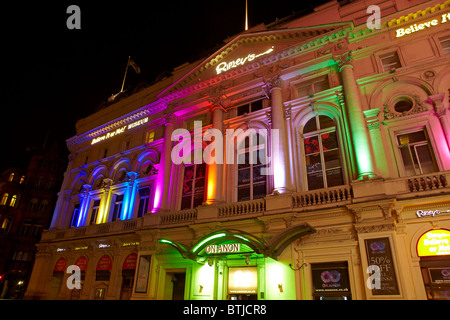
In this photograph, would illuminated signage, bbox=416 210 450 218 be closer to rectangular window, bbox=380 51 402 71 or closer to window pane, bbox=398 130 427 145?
window pane, bbox=398 130 427 145

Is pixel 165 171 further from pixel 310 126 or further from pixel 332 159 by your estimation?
pixel 332 159

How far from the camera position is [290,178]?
1603 centimetres

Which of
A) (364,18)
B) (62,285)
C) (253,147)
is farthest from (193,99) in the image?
(62,285)

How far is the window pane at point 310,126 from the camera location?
1743 cm

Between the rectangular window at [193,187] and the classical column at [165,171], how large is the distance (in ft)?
3.97

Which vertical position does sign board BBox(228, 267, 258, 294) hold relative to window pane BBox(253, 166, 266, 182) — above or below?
below

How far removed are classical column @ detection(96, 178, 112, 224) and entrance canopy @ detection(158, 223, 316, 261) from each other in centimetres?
985

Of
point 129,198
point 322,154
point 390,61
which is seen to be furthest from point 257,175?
point 129,198

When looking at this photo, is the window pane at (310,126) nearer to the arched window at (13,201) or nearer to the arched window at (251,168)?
the arched window at (251,168)

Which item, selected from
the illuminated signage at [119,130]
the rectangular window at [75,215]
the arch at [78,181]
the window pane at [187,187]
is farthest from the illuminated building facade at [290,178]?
the arch at [78,181]

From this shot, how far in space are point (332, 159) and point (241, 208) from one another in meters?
5.68

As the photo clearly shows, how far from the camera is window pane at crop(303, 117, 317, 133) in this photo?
17.4 metres

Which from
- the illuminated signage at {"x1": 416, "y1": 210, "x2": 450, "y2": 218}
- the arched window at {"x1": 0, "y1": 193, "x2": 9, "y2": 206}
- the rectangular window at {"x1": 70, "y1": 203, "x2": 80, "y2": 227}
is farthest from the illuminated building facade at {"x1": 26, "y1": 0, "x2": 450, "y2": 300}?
the arched window at {"x1": 0, "y1": 193, "x2": 9, "y2": 206}
